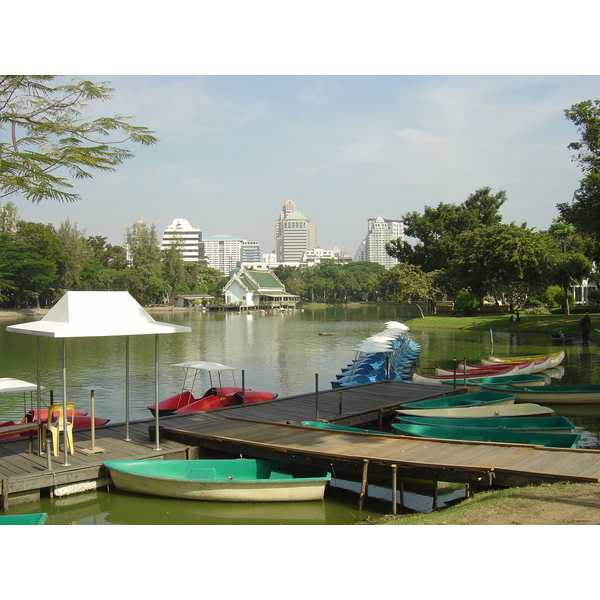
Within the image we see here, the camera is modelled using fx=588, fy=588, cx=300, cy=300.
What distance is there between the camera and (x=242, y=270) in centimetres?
10031

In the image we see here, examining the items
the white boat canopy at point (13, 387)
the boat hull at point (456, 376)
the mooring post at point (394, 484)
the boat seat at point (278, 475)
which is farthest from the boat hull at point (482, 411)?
the white boat canopy at point (13, 387)

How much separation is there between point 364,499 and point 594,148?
30.4m

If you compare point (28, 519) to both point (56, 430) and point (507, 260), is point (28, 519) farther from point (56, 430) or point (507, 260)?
point (507, 260)

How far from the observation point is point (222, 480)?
932cm

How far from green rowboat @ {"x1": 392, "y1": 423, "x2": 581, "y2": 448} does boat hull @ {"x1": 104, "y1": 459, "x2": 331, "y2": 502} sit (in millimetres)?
2529

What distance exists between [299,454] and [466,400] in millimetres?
6950

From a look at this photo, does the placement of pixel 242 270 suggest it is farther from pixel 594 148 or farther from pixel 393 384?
pixel 393 384

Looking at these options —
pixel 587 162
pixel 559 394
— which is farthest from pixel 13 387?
pixel 587 162

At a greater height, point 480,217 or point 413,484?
point 480,217

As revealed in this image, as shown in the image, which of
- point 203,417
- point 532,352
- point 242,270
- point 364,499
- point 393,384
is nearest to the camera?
point 364,499

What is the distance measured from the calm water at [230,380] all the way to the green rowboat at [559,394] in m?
0.34

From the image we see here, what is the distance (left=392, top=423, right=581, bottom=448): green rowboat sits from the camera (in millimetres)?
10534

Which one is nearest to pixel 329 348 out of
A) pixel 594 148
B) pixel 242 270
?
pixel 594 148

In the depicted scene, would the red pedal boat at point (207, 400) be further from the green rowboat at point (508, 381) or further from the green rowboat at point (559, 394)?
the green rowboat at point (559, 394)
